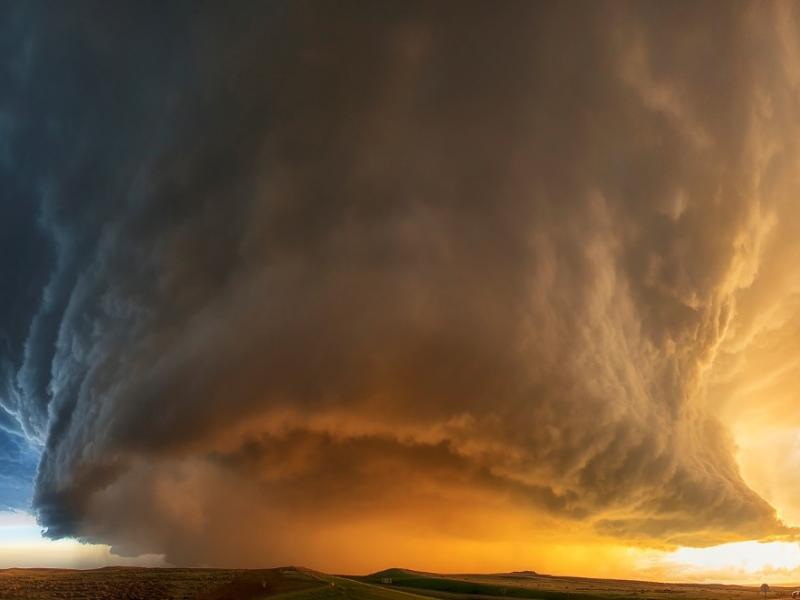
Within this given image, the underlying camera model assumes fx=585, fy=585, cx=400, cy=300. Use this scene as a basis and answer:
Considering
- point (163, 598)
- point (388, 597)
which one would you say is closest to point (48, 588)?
point (163, 598)

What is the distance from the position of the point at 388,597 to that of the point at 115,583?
75617mm

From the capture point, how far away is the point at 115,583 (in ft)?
528

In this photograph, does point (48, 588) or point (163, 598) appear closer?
point (163, 598)

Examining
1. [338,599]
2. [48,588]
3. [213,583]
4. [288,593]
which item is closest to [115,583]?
[48,588]

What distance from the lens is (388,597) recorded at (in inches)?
6038

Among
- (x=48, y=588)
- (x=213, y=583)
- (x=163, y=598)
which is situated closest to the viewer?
(x=163, y=598)

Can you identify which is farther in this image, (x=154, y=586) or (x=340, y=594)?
(x=154, y=586)

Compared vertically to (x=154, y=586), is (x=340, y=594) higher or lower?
lower

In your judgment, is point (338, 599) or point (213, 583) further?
point (213, 583)

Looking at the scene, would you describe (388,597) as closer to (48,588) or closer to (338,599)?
(338,599)

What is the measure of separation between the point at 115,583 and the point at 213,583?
2744cm

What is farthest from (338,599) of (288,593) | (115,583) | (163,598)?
(115,583)

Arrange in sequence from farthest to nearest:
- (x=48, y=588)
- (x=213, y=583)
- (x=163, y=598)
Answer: (x=213, y=583)
(x=48, y=588)
(x=163, y=598)

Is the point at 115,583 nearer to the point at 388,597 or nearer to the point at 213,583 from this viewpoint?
the point at 213,583
